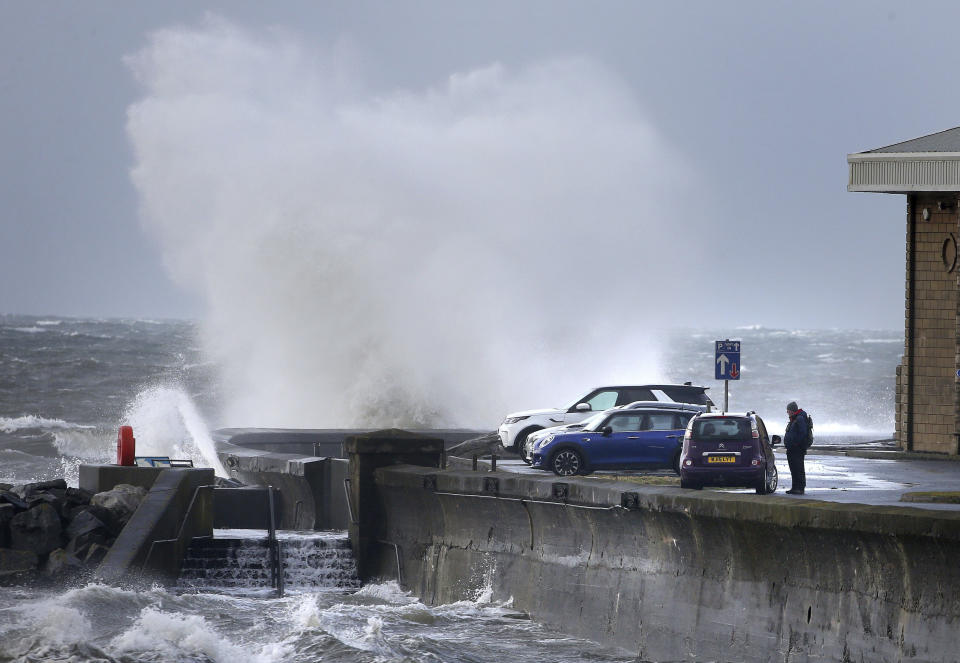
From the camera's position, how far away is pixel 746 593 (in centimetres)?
1493

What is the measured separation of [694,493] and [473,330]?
37.0 meters

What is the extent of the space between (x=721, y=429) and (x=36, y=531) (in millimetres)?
8764

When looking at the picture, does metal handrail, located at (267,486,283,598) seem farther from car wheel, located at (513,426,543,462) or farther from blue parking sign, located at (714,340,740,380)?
blue parking sign, located at (714,340,740,380)

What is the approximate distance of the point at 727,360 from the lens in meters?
25.0

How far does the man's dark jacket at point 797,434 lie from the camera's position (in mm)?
19109

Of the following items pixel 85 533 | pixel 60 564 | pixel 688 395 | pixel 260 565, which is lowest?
pixel 260 565

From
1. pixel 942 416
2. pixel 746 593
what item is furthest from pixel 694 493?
pixel 942 416

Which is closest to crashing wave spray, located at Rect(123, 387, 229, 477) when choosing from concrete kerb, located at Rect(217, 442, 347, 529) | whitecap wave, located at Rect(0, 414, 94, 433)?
concrete kerb, located at Rect(217, 442, 347, 529)

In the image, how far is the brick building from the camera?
28.1 m

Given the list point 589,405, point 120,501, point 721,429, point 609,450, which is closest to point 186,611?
point 120,501

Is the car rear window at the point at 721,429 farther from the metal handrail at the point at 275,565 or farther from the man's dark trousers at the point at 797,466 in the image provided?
the metal handrail at the point at 275,565

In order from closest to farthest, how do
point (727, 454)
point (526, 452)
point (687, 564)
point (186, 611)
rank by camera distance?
point (687, 564) < point (186, 611) < point (727, 454) < point (526, 452)

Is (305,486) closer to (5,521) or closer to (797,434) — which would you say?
(5,521)

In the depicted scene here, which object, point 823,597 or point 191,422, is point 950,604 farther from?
point 191,422
